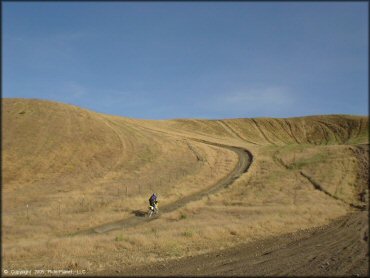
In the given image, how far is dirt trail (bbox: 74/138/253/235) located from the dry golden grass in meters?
1.07

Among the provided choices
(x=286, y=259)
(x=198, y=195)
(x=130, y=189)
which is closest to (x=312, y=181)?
(x=198, y=195)

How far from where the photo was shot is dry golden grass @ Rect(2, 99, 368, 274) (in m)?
23.8

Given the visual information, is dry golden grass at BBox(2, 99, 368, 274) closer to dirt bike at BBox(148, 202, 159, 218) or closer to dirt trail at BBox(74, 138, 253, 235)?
dirt trail at BBox(74, 138, 253, 235)

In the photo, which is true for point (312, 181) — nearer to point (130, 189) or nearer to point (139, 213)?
point (130, 189)

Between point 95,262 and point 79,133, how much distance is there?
49.3 m

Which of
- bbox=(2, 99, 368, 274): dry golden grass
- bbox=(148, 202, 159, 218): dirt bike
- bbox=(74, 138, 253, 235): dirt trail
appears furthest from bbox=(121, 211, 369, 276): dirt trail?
bbox=(148, 202, 159, 218): dirt bike

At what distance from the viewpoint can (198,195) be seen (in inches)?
1785

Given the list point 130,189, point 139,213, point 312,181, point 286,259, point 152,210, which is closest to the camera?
point 286,259

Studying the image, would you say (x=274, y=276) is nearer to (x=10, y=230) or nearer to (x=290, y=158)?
(x=10, y=230)

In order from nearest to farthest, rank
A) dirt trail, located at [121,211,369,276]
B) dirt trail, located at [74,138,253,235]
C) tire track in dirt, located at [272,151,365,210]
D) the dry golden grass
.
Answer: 1. dirt trail, located at [121,211,369,276]
2. the dry golden grass
3. dirt trail, located at [74,138,253,235]
4. tire track in dirt, located at [272,151,365,210]

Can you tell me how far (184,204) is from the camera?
132ft

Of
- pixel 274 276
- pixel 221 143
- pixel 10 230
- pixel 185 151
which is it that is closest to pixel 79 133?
pixel 185 151

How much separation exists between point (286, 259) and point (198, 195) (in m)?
26.9

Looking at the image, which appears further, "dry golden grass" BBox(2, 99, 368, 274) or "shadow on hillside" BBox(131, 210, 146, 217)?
"shadow on hillside" BBox(131, 210, 146, 217)
